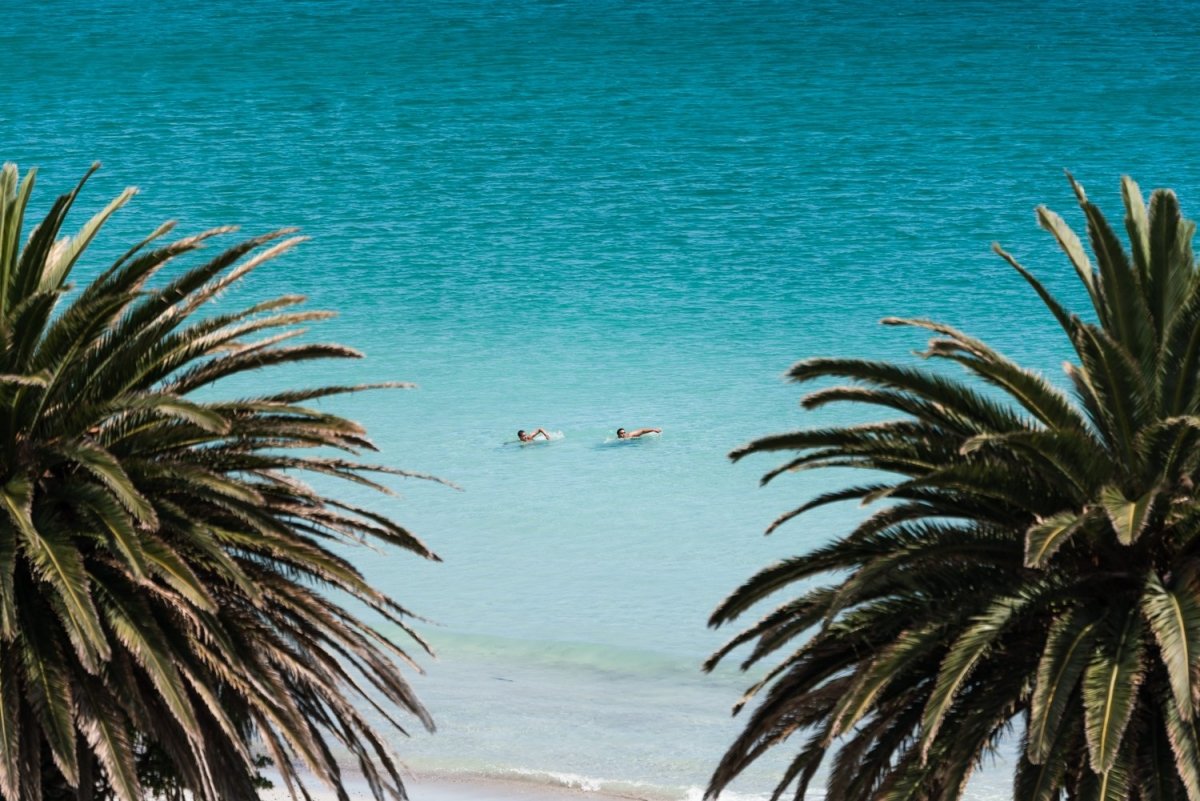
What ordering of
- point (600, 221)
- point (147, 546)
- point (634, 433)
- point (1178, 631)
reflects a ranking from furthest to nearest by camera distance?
point (600, 221) < point (634, 433) < point (147, 546) < point (1178, 631)

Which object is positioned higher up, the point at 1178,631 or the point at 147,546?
the point at 1178,631

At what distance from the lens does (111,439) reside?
11.0 metres

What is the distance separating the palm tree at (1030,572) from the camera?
9.52 meters

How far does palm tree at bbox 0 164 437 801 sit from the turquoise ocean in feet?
18.1

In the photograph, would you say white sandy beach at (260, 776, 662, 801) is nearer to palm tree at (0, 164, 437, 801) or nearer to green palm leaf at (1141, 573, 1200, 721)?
palm tree at (0, 164, 437, 801)

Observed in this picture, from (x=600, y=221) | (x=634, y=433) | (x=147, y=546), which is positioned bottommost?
(x=147, y=546)

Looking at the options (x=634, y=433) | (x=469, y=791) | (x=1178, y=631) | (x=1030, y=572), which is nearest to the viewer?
(x=1178, y=631)

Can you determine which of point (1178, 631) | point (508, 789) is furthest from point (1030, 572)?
point (508, 789)

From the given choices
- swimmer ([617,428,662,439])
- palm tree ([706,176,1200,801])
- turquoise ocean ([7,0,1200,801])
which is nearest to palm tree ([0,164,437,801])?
palm tree ([706,176,1200,801])

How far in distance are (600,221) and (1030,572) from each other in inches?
1019

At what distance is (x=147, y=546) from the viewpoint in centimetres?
1041

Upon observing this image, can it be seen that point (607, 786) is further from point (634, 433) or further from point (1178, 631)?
point (634, 433)

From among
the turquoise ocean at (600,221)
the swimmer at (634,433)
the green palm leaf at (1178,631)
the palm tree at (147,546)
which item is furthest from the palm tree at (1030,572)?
the swimmer at (634,433)

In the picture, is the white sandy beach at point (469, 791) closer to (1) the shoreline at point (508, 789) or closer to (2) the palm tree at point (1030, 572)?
(1) the shoreline at point (508, 789)
